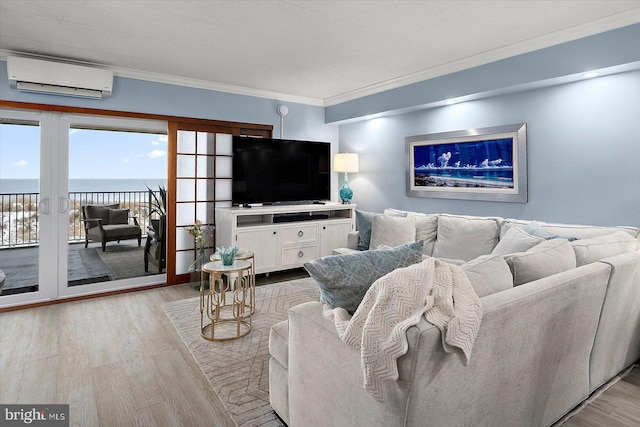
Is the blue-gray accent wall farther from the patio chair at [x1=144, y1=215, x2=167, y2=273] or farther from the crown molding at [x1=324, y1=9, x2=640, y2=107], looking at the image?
the patio chair at [x1=144, y1=215, x2=167, y2=273]

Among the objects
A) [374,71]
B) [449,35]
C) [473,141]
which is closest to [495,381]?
[449,35]

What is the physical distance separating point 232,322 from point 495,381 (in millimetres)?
2340

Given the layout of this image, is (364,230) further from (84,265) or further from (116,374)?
(84,265)

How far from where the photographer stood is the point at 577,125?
3168 mm

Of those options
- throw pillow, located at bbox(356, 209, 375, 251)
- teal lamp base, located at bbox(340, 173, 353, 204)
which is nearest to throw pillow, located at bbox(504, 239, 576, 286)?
throw pillow, located at bbox(356, 209, 375, 251)

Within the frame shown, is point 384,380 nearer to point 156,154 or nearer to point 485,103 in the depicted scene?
point 485,103

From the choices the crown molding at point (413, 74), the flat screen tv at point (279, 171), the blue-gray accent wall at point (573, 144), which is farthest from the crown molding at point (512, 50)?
the flat screen tv at point (279, 171)

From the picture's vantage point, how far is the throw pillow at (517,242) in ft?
8.13

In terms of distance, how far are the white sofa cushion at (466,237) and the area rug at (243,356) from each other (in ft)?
4.66

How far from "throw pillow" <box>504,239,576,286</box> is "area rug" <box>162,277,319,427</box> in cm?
138

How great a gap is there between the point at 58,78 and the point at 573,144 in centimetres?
478

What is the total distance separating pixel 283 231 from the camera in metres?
4.59

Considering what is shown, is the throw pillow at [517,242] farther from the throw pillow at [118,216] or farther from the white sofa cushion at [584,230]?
the throw pillow at [118,216]

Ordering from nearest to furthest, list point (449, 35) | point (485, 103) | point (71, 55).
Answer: point (449, 35)
point (71, 55)
point (485, 103)
